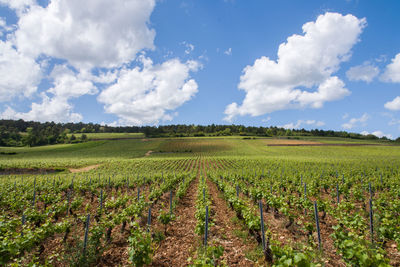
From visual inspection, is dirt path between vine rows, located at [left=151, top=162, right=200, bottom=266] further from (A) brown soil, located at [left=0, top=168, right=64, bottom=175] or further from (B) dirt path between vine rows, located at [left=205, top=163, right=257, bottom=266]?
(A) brown soil, located at [left=0, top=168, right=64, bottom=175]

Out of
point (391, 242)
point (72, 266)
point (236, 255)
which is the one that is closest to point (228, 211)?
point (236, 255)

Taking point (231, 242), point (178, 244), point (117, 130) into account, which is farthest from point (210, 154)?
point (117, 130)

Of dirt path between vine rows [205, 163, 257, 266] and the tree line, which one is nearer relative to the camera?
dirt path between vine rows [205, 163, 257, 266]

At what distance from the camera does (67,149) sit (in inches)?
3150

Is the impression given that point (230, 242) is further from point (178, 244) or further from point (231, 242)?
point (178, 244)

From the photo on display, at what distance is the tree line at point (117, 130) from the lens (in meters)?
106

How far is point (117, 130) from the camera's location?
161625 mm

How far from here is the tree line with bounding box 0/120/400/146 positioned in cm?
10566

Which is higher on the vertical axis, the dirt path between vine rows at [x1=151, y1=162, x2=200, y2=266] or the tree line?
the tree line

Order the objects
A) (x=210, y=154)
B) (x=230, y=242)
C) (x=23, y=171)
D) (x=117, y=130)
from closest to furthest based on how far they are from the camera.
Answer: (x=230, y=242) → (x=23, y=171) → (x=210, y=154) → (x=117, y=130)

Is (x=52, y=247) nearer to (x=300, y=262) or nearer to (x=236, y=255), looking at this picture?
(x=236, y=255)

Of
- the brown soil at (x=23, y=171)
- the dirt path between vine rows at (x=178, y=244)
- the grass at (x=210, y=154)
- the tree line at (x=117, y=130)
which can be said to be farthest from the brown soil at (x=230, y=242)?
the tree line at (x=117, y=130)

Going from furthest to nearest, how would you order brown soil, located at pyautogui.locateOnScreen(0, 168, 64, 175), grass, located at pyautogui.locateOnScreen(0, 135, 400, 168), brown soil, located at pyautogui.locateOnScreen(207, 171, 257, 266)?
grass, located at pyautogui.locateOnScreen(0, 135, 400, 168) → brown soil, located at pyautogui.locateOnScreen(0, 168, 64, 175) → brown soil, located at pyautogui.locateOnScreen(207, 171, 257, 266)

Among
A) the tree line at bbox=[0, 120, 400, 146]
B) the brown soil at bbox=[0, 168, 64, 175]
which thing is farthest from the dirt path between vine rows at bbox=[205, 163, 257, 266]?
the tree line at bbox=[0, 120, 400, 146]
